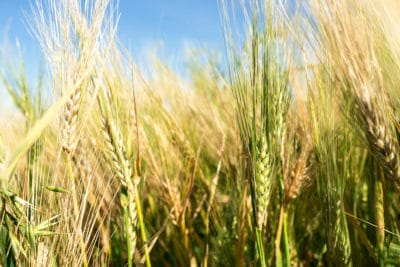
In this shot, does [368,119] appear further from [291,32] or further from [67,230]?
[67,230]

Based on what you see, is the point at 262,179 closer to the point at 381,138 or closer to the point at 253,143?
the point at 253,143

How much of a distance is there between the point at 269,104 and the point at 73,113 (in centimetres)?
41

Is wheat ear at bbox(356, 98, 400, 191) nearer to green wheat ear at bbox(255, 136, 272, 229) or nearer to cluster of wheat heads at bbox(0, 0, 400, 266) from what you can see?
cluster of wheat heads at bbox(0, 0, 400, 266)

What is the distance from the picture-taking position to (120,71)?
1.12m

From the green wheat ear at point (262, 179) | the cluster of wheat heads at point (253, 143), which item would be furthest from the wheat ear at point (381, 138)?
the green wheat ear at point (262, 179)

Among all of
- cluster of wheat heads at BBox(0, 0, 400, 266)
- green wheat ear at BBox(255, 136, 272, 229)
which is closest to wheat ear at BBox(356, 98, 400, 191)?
cluster of wheat heads at BBox(0, 0, 400, 266)

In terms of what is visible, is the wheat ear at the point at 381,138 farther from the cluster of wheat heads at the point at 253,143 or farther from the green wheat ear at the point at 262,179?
the green wheat ear at the point at 262,179

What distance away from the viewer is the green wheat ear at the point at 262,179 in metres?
0.90

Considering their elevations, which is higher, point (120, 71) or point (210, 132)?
point (120, 71)

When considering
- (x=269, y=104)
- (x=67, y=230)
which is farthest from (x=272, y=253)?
(x=67, y=230)

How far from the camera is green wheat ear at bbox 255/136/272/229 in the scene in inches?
35.5

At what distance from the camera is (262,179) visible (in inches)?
35.6

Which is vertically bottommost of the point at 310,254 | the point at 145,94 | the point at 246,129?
the point at 310,254

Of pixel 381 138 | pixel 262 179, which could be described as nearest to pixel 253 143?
pixel 262 179
